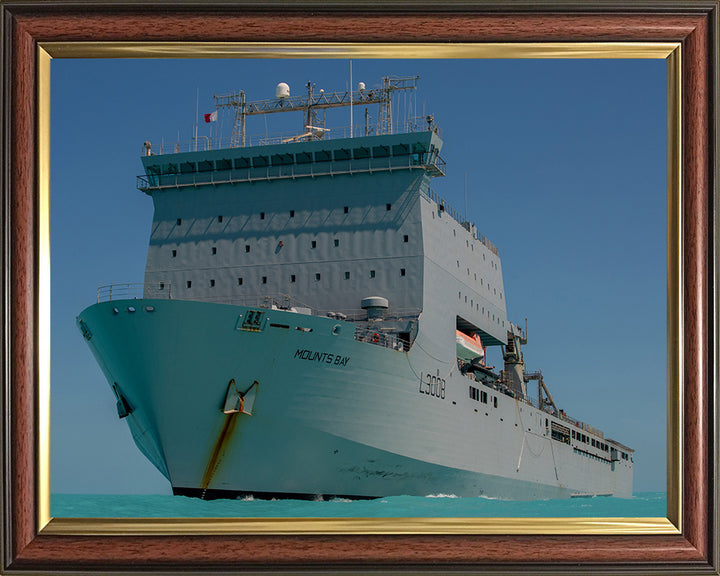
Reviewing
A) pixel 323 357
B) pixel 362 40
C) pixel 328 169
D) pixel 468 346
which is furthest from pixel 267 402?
pixel 362 40

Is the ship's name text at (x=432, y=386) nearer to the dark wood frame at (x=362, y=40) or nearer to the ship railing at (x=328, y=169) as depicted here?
the ship railing at (x=328, y=169)

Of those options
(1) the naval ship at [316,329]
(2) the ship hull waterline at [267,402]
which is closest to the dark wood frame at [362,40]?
(1) the naval ship at [316,329]

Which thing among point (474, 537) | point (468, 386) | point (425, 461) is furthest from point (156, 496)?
point (468, 386)

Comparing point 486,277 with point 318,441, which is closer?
point 318,441

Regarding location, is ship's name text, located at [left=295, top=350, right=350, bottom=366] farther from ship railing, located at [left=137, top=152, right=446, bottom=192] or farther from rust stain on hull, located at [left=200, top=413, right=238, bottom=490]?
ship railing, located at [left=137, top=152, right=446, bottom=192]

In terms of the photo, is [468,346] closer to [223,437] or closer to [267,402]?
[267,402]

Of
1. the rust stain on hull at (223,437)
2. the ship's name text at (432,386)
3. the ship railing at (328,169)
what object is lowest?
the rust stain on hull at (223,437)

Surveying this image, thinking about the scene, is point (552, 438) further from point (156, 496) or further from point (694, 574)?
point (694, 574)
